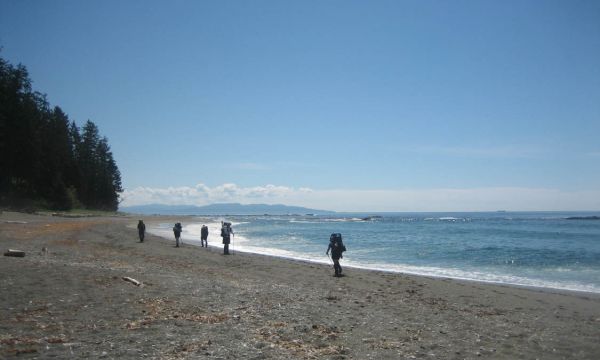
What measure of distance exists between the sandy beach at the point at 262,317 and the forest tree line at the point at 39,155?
4358 centimetres

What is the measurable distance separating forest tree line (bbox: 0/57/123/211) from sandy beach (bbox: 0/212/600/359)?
43578mm

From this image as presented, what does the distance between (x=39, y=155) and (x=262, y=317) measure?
58.2 metres

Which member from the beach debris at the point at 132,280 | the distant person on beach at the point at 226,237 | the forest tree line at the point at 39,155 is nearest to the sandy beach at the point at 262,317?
the beach debris at the point at 132,280

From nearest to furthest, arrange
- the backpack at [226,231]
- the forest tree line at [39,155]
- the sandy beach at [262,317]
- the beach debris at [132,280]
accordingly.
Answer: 1. the sandy beach at [262,317]
2. the beach debris at [132,280]
3. the backpack at [226,231]
4. the forest tree line at [39,155]

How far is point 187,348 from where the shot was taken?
23.0 ft

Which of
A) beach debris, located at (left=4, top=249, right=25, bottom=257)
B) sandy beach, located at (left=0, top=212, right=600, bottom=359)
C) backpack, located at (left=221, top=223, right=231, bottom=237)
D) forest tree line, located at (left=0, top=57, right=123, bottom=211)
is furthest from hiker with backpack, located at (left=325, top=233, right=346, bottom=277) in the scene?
forest tree line, located at (left=0, top=57, right=123, bottom=211)

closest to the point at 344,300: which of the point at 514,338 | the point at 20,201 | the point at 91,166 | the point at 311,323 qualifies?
the point at 311,323

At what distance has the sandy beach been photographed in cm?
724

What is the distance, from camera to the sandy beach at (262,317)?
23.8ft

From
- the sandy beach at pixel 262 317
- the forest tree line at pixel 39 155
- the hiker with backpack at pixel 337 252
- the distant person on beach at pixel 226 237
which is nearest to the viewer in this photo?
the sandy beach at pixel 262 317

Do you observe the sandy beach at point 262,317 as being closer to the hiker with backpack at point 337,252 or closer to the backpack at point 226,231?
the hiker with backpack at point 337,252

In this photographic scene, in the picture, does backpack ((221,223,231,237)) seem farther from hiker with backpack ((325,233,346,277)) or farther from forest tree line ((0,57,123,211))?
forest tree line ((0,57,123,211))

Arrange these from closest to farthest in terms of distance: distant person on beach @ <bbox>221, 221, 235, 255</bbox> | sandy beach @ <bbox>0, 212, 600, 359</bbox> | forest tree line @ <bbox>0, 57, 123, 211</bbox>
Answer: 1. sandy beach @ <bbox>0, 212, 600, 359</bbox>
2. distant person on beach @ <bbox>221, 221, 235, 255</bbox>
3. forest tree line @ <bbox>0, 57, 123, 211</bbox>

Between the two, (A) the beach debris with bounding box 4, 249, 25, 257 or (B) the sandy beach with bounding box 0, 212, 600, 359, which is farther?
(A) the beach debris with bounding box 4, 249, 25, 257
